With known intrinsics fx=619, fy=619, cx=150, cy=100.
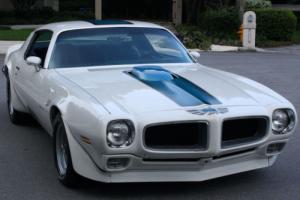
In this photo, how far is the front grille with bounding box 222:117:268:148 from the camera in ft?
16.3

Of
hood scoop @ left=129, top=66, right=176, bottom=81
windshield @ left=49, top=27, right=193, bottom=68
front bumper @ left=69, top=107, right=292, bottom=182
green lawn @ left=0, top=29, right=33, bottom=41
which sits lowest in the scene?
green lawn @ left=0, top=29, right=33, bottom=41

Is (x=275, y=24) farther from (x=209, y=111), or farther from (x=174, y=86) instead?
(x=209, y=111)

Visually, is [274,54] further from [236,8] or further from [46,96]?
[46,96]

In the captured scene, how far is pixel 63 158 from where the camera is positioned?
542cm

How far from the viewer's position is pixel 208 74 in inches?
242

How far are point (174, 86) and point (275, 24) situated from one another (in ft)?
62.3

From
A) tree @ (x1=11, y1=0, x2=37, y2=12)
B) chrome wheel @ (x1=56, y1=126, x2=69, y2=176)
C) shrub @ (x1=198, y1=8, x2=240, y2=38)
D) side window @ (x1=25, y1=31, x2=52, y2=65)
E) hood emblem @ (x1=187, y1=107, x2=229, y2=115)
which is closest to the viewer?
hood emblem @ (x1=187, y1=107, x2=229, y2=115)

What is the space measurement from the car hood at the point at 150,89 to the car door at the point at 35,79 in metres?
0.25

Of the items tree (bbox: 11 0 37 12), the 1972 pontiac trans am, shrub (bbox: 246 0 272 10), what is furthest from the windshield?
tree (bbox: 11 0 37 12)

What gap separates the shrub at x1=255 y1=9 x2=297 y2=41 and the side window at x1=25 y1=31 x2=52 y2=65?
55.8 feet

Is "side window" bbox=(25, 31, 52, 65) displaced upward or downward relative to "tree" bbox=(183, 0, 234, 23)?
upward

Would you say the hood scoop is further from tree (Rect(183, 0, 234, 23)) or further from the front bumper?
tree (Rect(183, 0, 234, 23))

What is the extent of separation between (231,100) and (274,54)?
14.8 m

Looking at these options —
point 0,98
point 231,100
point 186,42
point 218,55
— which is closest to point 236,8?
point 186,42
